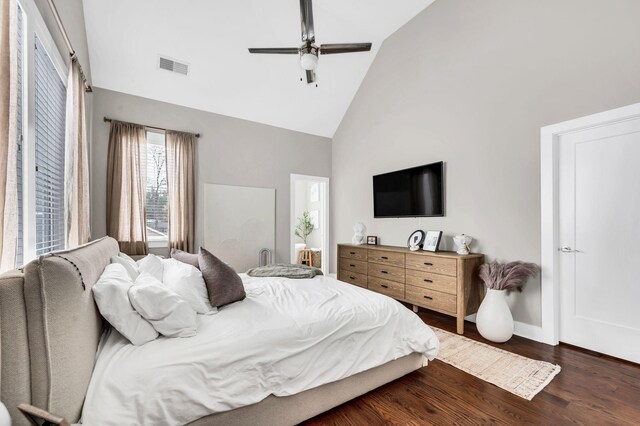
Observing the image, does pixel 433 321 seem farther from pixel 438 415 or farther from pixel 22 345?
pixel 22 345

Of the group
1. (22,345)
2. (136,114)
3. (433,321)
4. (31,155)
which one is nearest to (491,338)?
(433,321)

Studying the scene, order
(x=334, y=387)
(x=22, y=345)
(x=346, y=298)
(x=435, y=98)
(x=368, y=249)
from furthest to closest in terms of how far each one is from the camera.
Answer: (x=368, y=249) → (x=435, y=98) → (x=346, y=298) → (x=334, y=387) → (x=22, y=345)

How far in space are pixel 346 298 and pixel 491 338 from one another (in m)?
A: 1.68

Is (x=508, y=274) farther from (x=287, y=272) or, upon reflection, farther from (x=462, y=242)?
(x=287, y=272)

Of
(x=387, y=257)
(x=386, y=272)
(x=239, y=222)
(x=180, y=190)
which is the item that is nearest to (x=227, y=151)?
(x=180, y=190)

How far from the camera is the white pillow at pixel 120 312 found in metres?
1.29

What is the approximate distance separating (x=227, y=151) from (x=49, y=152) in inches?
97.1

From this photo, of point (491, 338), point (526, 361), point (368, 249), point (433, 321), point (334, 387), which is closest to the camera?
point (334, 387)

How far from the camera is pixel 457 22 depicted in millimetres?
3361

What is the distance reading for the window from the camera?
12.8 ft

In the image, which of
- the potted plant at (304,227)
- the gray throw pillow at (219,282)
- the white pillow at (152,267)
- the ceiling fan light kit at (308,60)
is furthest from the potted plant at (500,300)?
the potted plant at (304,227)

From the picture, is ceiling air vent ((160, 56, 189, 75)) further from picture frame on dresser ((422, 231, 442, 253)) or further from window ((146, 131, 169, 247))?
picture frame on dresser ((422, 231, 442, 253))

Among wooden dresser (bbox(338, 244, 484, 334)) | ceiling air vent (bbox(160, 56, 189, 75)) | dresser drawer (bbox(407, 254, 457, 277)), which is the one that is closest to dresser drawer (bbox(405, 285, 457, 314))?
wooden dresser (bbox(338, 244, 484, 334))

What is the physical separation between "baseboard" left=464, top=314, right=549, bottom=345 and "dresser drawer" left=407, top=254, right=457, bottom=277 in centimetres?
80
